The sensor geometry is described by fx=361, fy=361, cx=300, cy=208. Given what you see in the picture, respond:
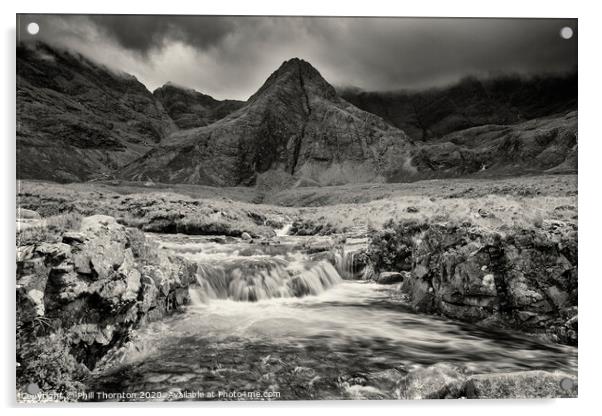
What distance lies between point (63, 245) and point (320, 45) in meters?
4.71

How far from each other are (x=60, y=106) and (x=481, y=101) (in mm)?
7998

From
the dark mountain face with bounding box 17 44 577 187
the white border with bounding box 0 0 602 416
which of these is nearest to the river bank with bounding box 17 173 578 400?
the white border with bounding box 0 0 602 416

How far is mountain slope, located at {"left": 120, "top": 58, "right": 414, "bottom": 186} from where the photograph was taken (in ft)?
27.8

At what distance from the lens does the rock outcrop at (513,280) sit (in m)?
5.12

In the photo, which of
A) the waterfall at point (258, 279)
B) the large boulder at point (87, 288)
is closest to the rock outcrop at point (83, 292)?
the large boulder at point (87, 288)

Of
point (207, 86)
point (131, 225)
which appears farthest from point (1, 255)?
point (207, 86)

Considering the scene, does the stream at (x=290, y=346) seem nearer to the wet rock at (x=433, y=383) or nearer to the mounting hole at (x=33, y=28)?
the wet rock at (x=433, y=383)

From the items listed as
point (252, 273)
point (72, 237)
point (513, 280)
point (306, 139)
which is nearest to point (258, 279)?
point (252, 273)

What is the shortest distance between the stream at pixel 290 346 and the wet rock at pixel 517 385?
180 mm

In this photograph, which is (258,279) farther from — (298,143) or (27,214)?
(298,143)

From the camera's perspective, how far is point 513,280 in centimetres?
518

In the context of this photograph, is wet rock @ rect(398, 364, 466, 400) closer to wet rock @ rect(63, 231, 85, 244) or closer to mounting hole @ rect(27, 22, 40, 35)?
wet rock @ rect(63, 231, 85, 244)

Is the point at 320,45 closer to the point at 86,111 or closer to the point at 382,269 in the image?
the point at 382,269

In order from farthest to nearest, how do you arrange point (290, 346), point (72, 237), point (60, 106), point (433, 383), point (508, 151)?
point (508, 151) → point (60, 106) → point (290, 346) → point (433, 383) → point (72, 237)
